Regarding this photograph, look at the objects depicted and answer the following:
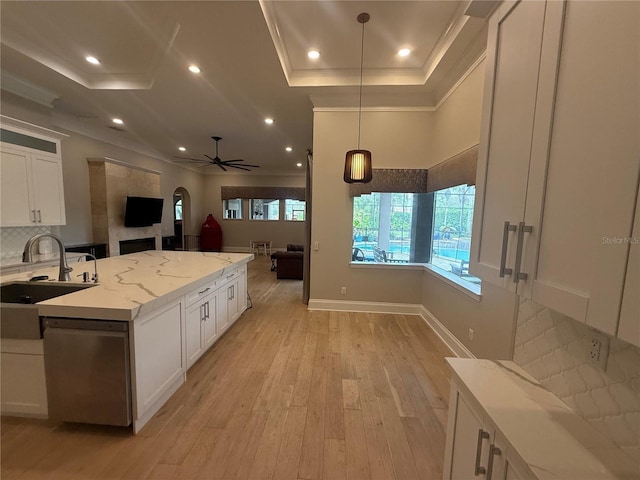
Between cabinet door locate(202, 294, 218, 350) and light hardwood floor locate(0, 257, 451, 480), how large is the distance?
6.5 inches

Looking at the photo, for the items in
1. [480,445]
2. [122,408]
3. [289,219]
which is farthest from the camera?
[289,219]

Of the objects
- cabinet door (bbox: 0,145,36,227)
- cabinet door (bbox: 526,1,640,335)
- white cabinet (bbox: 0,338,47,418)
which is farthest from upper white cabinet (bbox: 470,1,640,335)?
cabinet door (bbox: 0,145,36,227)

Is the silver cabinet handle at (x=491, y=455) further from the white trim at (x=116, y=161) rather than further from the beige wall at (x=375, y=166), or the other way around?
the white trim at (x=116, y=161)

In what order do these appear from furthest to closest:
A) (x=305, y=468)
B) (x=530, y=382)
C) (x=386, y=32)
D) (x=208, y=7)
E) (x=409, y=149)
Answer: (x=409, y=149) < (x=386, y=32) < (x=208, y=7) < (x=305, y=468) < (x=530, y=382)

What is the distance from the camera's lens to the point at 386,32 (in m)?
2.67

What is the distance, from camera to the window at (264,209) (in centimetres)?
996

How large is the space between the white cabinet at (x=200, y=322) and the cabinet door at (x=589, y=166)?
2.47m

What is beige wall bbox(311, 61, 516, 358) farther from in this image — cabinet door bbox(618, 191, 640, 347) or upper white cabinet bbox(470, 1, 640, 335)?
cabinet door bbox(618, 191, 640, 347)

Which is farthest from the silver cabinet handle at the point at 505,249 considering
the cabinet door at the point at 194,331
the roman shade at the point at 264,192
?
the roman shade at the point at 264,192

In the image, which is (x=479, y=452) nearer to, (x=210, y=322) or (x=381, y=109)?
(x=210, y=322)

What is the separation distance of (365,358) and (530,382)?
5.69 feet

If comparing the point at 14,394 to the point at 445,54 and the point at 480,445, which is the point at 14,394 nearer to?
the point at 480,445

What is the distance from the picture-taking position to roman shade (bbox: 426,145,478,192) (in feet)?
8.21

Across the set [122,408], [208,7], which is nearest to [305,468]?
[122,408]
